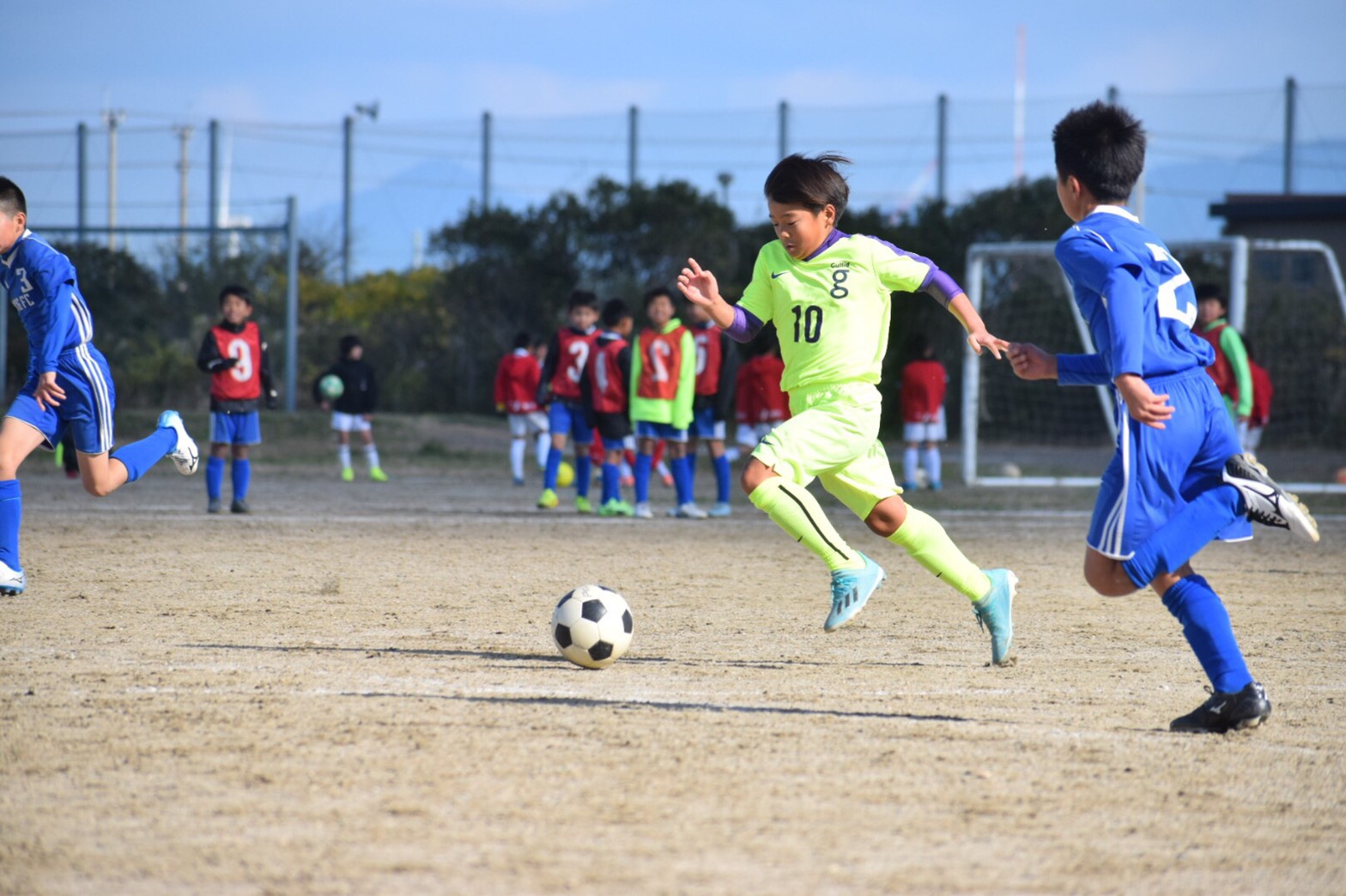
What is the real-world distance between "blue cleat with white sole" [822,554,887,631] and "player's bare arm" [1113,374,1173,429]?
152 cm

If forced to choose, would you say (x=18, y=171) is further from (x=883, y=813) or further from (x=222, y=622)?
(x=883, y=813)

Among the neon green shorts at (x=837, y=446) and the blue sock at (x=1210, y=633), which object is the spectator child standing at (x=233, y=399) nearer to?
the neon green shorts at (x=837, y=446)

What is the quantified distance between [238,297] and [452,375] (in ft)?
49.6

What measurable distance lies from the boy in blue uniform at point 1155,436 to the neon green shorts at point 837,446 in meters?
1.09

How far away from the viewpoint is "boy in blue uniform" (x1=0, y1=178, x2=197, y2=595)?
6.13m

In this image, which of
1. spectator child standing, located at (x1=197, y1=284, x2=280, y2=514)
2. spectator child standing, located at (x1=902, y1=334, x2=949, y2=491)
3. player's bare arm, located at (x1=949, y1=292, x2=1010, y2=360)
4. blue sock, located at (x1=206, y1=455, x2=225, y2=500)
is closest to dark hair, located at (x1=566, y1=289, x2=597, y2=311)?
spectator child standing, located at (x1=197, y1=284, x2=280, y2=514)

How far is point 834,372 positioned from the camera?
5.05 metres

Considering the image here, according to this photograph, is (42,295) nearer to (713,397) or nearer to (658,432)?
(658,432)

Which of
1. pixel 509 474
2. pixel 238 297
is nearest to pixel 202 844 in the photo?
pixel 238 297

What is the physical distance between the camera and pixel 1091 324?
12.5 feet

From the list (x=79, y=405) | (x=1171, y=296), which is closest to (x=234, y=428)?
(x=79, y=405)

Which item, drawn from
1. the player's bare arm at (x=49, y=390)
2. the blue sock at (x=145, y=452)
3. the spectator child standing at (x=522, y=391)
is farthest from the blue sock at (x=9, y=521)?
the spectator child standing at (x=522, y=391)

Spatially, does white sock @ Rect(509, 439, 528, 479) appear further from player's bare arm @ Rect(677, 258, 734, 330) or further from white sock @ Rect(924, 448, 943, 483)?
player's bare arm @ Rect(677, 258, 734, 330)

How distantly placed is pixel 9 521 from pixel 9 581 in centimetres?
28
